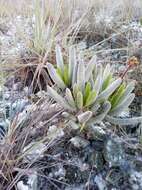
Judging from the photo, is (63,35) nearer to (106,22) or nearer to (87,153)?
(106,22)

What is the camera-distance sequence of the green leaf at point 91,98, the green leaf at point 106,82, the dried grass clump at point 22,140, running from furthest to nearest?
the green leaf at point 106,82, the green leaf at point 91,98, the dried grass clump at point 22,140

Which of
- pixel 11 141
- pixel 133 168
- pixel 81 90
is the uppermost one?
pixel 81 90

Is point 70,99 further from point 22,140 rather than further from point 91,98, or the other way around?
point 22,140

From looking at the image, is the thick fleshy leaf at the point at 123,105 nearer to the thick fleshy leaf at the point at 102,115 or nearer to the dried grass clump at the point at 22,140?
the thick fleshy leaf at the point at 102,115

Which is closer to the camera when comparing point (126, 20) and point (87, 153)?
point (87, 153)

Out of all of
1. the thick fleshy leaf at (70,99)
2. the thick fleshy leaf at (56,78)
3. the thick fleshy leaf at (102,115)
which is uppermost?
the thick fleshy leaf at (56,78)

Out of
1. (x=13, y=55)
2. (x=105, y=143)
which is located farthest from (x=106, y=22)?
(x=105, y=143)

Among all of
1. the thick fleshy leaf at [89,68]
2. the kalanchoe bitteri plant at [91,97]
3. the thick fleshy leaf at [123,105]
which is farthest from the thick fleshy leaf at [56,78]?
the thick fleshy leaf at [123,105]

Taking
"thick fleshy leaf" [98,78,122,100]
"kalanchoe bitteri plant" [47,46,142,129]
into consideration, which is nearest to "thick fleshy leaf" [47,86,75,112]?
"kalanchoe bitteri plant" [47,46,142,129]

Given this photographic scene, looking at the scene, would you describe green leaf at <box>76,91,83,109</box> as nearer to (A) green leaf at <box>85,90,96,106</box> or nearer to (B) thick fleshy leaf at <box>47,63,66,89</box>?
(A) green leaf at <box>85,90,96,106</box>

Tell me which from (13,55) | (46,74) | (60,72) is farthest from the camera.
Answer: (13,55)

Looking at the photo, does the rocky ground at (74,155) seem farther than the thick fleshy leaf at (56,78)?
No
